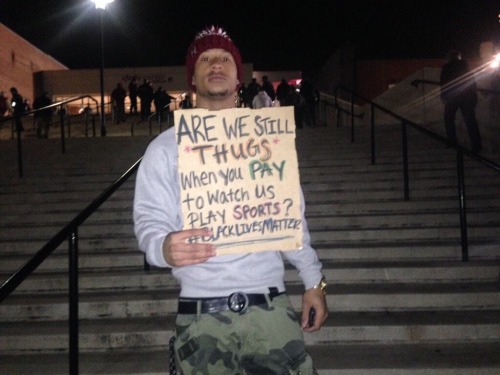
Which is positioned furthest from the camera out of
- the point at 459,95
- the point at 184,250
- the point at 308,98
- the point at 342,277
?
the point at 308,98

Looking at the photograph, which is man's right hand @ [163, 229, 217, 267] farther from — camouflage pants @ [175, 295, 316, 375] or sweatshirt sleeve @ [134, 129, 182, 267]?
camouflage pants @ [175, 295, 316, 375]

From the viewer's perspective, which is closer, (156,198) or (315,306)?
(156,198)

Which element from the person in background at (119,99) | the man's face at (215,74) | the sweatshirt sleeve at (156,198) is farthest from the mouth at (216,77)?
the person in background at (119,99)

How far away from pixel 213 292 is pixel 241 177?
41 cm

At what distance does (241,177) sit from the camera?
1.85 m

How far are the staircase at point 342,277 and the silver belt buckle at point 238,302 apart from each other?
1961mm

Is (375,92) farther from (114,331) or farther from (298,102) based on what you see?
(114,331)

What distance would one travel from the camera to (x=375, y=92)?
2086 centimetres

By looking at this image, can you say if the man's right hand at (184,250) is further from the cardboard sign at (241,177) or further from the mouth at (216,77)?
the mouth at (216,77)

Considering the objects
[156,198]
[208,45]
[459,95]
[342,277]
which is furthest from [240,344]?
[459,95]

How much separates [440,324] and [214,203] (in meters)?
2.78

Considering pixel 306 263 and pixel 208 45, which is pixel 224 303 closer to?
pixel 306 263

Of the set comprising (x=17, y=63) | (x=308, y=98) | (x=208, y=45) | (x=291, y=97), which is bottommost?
(x=208, y=45)

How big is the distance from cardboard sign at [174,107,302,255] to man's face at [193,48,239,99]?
130 mm
